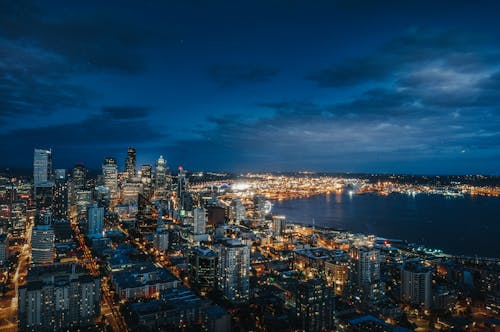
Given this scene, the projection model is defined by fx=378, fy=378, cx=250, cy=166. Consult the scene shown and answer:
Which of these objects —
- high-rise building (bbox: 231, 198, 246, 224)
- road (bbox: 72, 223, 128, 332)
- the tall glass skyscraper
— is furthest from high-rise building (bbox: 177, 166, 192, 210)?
road (bbox: 72, 223, 128, 332)

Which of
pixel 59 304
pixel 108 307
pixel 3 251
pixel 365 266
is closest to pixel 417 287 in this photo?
pixel 365 266

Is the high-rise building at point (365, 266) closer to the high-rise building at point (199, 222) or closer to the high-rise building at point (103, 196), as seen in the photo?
the high-rise building at point (199, 222)

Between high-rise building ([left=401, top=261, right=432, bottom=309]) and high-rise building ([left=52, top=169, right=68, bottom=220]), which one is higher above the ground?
high-rise building ([left=52, top=169, right=68, bottom=220])

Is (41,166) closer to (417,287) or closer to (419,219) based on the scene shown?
(419,219)

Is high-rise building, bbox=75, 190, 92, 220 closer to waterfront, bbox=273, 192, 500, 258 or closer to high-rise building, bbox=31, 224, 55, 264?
high-rise building, bbox=31, 224, 55, 264

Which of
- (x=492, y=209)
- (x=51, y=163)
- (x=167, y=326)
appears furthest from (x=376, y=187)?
(x=167, y=326)
